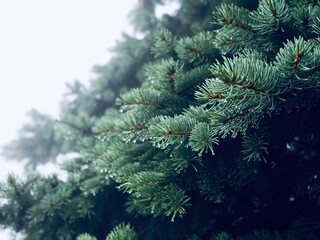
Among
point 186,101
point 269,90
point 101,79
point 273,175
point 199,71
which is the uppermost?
point 101,79

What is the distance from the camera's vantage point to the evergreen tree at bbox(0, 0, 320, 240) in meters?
0.99

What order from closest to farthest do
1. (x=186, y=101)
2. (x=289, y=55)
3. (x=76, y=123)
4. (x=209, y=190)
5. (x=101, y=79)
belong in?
(x=289, y=55) → (x=209, y=190) → (x=186, y=101) → (x=76, y=123) → (x=101, y=79)

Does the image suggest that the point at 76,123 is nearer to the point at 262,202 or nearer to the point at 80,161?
the point at 80,161

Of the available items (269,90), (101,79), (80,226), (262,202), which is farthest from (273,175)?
(101,79)

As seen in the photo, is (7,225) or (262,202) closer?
(262,202)

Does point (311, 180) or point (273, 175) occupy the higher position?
point (273, 175)

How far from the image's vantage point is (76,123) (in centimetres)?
263

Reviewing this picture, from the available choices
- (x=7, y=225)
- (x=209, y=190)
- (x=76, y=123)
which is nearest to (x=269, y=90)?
(x=209, y=190)

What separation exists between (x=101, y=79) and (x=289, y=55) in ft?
10.9

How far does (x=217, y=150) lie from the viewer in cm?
139

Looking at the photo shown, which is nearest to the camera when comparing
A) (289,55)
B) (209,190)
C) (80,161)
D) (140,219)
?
(289,55)

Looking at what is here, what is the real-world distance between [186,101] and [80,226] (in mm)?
1102

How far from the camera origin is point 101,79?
3.93m

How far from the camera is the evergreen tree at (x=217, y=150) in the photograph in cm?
99
